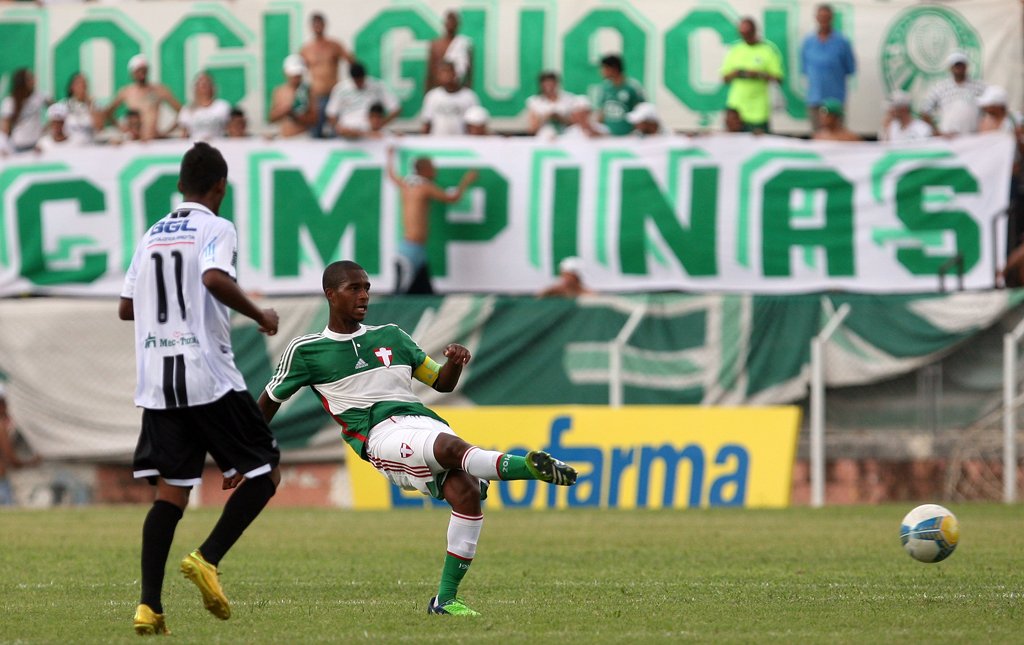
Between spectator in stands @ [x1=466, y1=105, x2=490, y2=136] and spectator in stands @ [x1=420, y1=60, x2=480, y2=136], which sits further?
spectator in stands @ [x1=420, y1=60, x2=480, y2=136]

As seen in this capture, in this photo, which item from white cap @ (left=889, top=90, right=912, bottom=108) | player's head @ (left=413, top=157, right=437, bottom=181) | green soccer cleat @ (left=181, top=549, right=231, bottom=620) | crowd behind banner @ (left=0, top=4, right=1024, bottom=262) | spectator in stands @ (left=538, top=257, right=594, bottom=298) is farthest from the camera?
white cap @ (left=889, top=90, right=912, bottom=108)

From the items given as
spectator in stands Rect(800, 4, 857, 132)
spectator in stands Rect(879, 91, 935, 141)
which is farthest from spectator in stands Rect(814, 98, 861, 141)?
spectator in stands Rect(879, 91, 935, 141)

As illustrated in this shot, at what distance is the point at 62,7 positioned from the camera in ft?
77.6

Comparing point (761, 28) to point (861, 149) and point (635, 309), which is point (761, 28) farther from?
point (635, 309)

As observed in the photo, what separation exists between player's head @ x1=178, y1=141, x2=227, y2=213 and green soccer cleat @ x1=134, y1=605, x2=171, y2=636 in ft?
6.06

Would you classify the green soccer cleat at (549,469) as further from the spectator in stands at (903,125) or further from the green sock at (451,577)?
the spectator in stands at (903,125)

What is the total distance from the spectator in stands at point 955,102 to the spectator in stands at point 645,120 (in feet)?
11.6

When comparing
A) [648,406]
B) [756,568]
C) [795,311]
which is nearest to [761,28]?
[795,311]

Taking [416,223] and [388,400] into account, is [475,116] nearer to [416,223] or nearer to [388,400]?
[416,223]

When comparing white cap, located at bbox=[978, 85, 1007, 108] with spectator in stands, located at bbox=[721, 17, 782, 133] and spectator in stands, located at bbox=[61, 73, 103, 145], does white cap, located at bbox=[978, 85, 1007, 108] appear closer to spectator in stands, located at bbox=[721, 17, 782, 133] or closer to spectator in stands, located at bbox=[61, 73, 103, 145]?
spectator in stands, located at bbox=[721, 17, 782, 133]

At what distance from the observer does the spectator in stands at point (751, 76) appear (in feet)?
69.4

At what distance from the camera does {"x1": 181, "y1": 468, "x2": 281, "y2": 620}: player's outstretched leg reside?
7.46 m

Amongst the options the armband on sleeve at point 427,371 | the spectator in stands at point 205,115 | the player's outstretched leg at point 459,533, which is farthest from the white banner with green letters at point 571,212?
the player's outstretched leg at point 459,533

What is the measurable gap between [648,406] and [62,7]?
34.9ft
